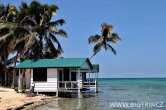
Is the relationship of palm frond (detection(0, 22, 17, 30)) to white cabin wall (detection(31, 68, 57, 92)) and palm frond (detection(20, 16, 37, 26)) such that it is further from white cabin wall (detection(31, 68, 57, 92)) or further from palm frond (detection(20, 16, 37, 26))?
white cabin wall (detection(31, 68, 57, 92))

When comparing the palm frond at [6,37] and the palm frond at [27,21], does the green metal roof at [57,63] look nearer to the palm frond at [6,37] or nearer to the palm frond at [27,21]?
the palm frond at [6,37]

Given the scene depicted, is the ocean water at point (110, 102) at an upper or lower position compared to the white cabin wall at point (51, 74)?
lower

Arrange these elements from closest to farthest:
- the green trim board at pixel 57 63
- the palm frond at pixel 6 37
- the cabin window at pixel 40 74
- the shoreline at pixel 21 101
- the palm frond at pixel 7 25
A: 1. the shoreline at pixel 21 101
2. the green trim board at pixel 57 63
3. the cabin window at pixel 40 74
4. the palm frond at pixel 7 25
5. the palm frond at pixel 6 37

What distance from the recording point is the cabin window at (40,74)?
34656 mm

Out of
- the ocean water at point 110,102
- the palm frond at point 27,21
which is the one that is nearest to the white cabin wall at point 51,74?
the ocean water at point 110,102

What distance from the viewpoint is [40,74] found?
3503cm

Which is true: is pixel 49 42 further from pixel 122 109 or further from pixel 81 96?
pixel 122 109

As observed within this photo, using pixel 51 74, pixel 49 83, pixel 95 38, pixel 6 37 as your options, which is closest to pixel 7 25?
pixel 6 37

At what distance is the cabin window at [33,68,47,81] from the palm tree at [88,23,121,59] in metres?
14.3

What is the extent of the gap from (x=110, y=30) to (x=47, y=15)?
10.6 meters

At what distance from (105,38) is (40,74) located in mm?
14930

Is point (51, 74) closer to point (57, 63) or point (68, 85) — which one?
point (57, 63)

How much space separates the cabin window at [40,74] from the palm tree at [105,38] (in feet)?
47.0

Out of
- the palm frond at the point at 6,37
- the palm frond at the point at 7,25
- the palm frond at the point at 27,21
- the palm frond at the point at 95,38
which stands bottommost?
the palm frond at the point at 6,37
